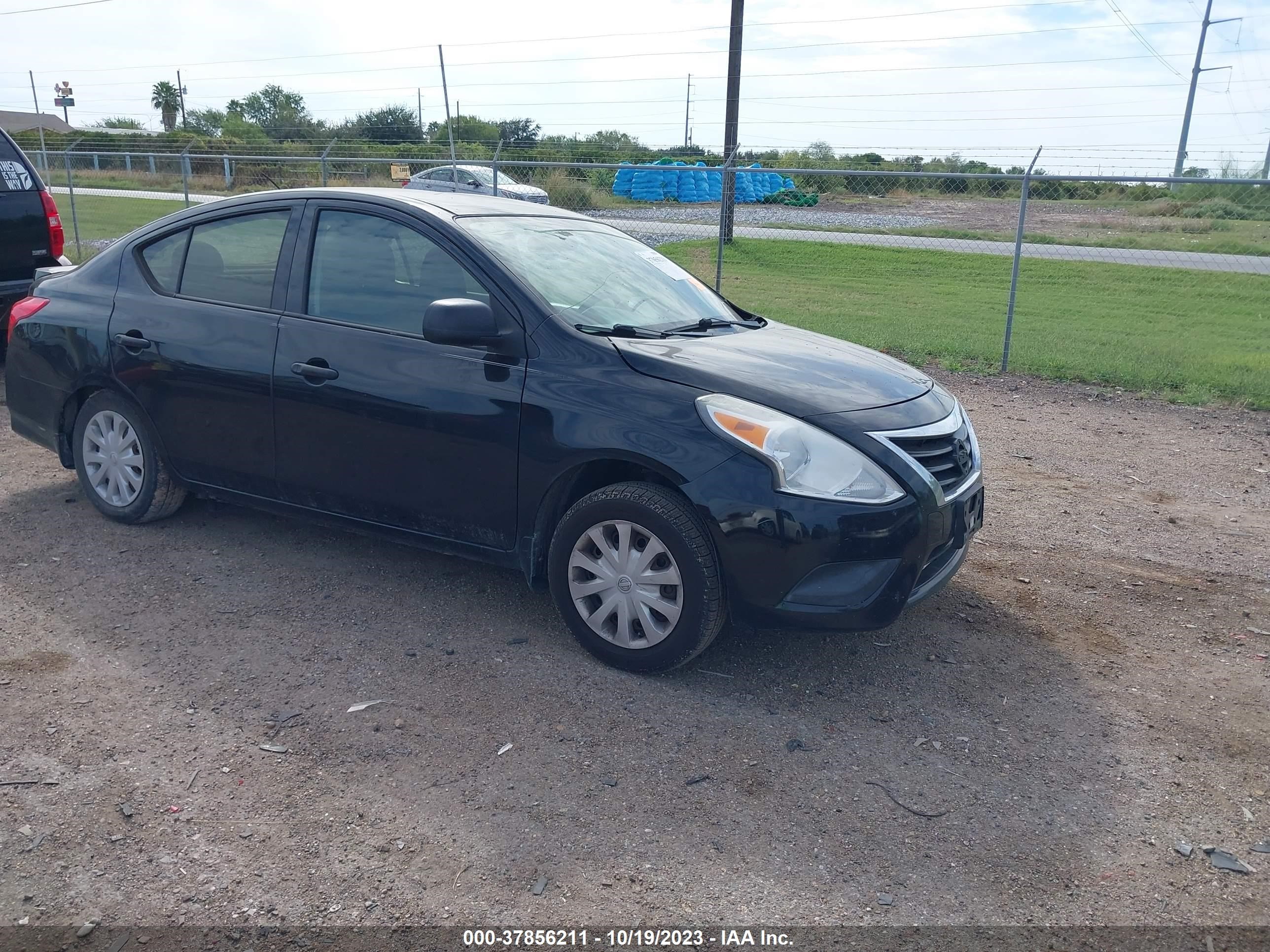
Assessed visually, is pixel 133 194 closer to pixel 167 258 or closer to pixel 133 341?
pixel 167 258

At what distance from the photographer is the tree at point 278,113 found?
4288 centimetres

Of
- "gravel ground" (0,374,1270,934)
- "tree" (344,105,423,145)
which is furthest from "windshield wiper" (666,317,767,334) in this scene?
"tree" (344,105,423,145)

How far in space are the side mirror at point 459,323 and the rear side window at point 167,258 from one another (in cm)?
182

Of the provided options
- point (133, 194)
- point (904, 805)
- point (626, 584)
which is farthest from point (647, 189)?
point (904, 805)

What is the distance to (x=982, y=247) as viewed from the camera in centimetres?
1662

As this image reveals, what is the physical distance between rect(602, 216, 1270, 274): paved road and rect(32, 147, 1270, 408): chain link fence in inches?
1.3

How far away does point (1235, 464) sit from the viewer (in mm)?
7254

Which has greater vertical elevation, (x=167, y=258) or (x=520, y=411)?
(x=167, y=258)

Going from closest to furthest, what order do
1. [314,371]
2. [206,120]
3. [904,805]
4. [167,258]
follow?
[904,805]
[314,371]
[167,258]
[206,120]

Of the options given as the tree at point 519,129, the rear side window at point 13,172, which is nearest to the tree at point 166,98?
the tree at point 519,129

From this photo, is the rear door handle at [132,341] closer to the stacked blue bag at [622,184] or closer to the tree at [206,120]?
the stacked blue bag at [622,184]

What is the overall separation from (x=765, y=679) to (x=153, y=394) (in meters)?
3.19

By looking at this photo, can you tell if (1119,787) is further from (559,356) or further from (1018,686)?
(559,356)

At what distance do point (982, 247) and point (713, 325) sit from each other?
13.2m
